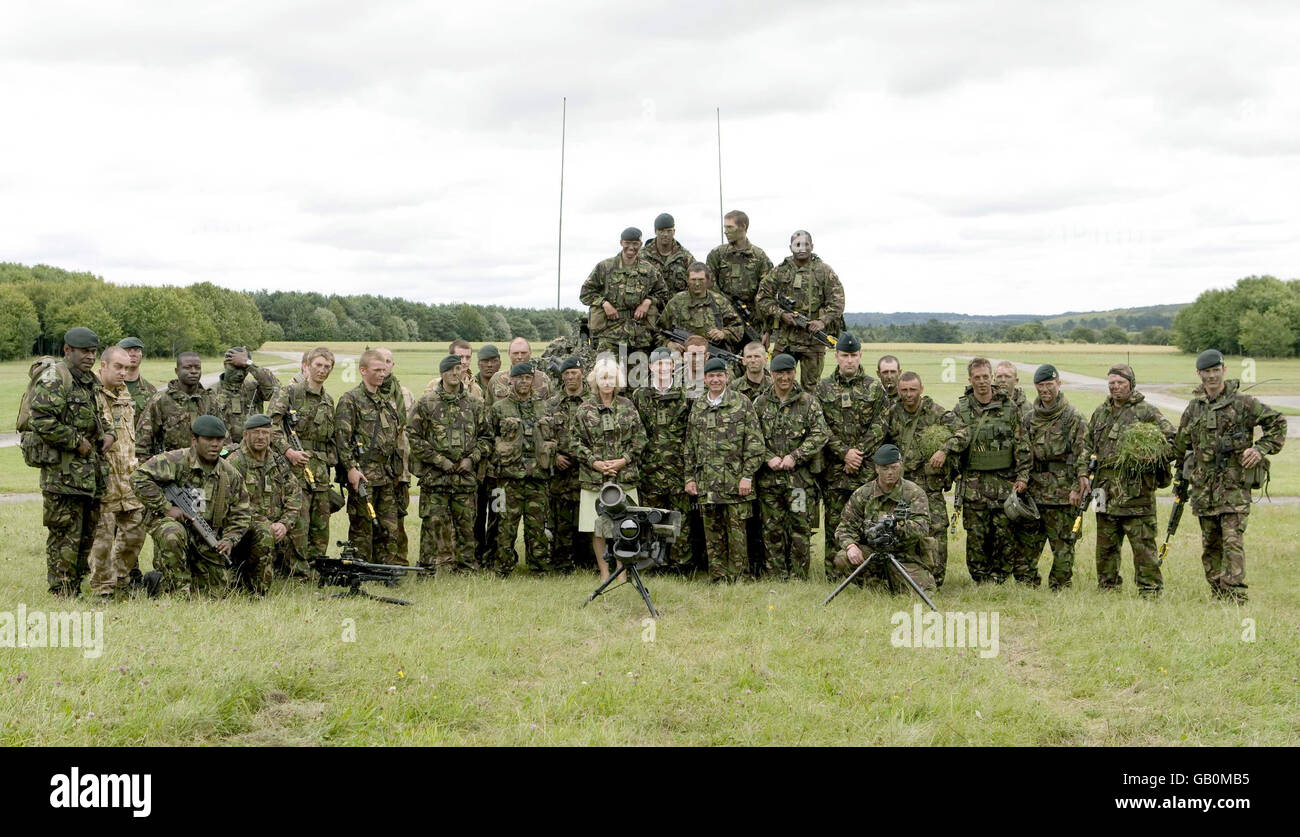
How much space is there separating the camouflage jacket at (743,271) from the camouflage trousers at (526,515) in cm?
387

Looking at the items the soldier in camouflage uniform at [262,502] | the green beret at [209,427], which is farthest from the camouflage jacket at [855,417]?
the green beret at [209,427]

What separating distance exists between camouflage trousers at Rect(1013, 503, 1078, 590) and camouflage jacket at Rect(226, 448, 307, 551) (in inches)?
319

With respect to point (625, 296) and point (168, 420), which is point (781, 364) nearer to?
point (625, 296)

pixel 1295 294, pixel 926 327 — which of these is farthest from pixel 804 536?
pixel 926 327

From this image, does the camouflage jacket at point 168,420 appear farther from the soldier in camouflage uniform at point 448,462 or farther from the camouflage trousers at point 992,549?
the camouflage trousers at point 992,549

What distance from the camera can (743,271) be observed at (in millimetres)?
13703

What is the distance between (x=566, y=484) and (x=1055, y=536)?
227 inches

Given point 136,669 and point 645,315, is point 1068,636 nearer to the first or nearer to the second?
point 645,315

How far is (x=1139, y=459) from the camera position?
10656mm

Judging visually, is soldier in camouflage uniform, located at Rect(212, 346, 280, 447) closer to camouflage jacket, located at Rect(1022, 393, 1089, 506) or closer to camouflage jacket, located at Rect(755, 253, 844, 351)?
camouflage jacket, located at Rect(755, 253, 844, 351)

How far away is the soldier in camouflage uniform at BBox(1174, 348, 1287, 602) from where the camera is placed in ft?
34.3

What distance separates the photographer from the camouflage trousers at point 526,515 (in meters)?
12.0

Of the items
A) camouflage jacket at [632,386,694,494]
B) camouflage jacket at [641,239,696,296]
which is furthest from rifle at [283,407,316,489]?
camouflage jacket at [641,239,696,296]

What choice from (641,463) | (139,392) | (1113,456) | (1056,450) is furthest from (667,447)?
(139,392)
